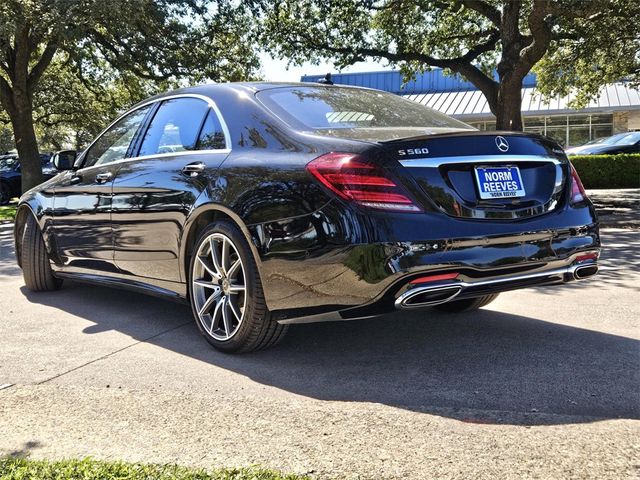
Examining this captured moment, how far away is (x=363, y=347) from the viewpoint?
4383 millimetres

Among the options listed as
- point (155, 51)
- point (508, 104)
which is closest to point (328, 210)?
point (508, 104)

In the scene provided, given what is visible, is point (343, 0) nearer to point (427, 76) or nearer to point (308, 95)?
point (308, 95)

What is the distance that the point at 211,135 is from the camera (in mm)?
4508

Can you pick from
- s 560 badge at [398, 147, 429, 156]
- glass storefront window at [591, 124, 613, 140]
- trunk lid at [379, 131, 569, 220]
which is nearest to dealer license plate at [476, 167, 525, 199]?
trunk lid at [379, 131, 569, 220]

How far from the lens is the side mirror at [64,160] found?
5992 mm

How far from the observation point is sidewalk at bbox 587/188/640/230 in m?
11.3

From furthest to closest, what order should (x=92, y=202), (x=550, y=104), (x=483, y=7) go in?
(x=550, y=104), (x=483, y=7), (x=92, y=202)

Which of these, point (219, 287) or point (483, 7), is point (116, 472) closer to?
point (219, 287)

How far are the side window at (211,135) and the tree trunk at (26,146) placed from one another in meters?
16.9

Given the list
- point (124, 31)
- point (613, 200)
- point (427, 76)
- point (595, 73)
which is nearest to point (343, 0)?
point (124, 31)

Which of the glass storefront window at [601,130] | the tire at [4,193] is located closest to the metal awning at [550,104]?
the glass storefront window at [601,130]

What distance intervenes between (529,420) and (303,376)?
1.25 m

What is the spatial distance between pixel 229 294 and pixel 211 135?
1.03m

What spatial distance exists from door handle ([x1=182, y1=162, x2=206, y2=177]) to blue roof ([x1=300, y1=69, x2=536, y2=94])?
33505 mm
